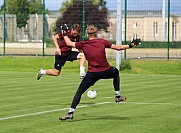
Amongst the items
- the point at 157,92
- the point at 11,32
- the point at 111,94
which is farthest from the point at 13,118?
the point at 11,32

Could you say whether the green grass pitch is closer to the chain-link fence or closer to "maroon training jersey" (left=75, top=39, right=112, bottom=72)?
"maroon training jersey" (left=75, top=39, right=112, bottom=72)

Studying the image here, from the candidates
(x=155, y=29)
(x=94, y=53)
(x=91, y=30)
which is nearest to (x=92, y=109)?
(x=94, y=53)

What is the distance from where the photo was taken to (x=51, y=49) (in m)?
43.8

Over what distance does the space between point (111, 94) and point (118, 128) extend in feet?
24.7

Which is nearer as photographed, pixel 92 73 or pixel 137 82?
pixel 92 73

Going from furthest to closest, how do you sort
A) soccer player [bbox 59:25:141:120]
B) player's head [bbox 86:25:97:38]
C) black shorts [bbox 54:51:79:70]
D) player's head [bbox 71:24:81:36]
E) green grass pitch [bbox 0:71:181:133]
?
black shorts [bbox 54:51:79:70] → player's head [bbox 71:24:81:36] → soccer player [bbox 59:25:141:120] → player's head [bbox 86:25:97:38] → green grass pitch [bbox 0:71:181:133]

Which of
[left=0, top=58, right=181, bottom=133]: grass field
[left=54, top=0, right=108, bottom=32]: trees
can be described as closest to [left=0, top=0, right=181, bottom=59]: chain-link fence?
[left=54, top=0, right=108, bottom=32]: trees

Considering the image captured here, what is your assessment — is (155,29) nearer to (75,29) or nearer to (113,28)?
(113,28)

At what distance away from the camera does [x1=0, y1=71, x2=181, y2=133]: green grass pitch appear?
474 inches

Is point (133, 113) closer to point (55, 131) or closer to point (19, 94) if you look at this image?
point (55, 131)

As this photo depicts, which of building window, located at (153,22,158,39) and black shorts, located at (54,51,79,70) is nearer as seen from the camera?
black shorts, located at (54,51,79,70)

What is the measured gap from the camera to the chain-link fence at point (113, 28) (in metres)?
37.5

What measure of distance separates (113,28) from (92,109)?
89.5 ft

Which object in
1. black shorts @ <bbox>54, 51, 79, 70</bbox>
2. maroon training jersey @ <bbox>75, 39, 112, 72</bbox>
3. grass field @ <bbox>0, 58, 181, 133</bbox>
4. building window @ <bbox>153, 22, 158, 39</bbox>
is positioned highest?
building window @ <bbox>153, 22, 158, 39</bbox>
